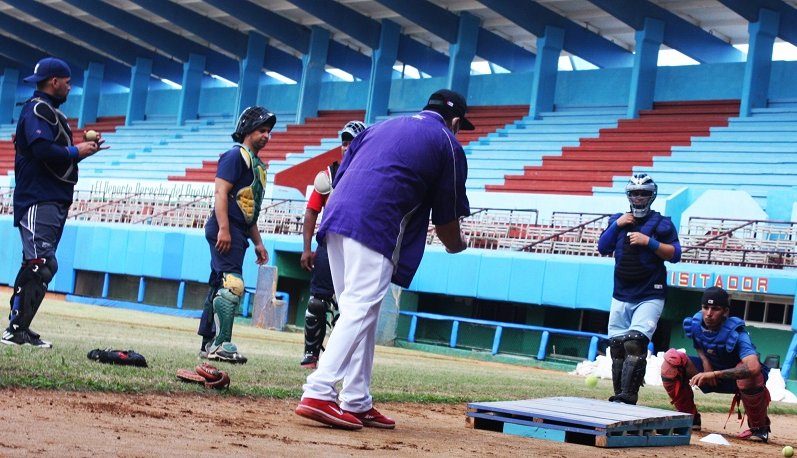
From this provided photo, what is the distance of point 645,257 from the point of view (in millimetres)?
7949

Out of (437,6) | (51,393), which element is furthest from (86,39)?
(51,393)

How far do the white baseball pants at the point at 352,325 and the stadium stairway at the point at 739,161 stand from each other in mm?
→ 17385

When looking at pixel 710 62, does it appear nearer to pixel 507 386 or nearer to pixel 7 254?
pixel 7 254

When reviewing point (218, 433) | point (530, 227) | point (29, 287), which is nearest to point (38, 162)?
point (29, 287)

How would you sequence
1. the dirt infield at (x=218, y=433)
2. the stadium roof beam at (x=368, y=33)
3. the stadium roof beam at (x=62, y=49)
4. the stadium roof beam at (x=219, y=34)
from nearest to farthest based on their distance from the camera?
the dirt infield at (x=218, y=433)
the stadium roof beam at (x=368, y=33)
the stadium roof beam at (x=219, y=34)
the stadium roof beam at (x=62, y=49)

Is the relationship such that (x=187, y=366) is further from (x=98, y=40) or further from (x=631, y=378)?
(x=98, y=40)

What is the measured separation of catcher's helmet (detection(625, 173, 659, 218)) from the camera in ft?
26.4

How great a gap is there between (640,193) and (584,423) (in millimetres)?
2708

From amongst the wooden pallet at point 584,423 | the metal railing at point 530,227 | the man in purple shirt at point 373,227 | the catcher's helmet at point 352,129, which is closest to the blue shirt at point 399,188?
the man in purple shirt at point 373,227

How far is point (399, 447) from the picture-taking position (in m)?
4.89

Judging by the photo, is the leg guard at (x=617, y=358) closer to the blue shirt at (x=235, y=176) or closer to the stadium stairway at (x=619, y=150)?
the blue shirt at (x=235, y=176)

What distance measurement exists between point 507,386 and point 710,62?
75.6 feet

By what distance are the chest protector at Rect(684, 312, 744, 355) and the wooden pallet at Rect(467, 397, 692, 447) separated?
827 millimetres

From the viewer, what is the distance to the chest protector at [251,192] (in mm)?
8109
